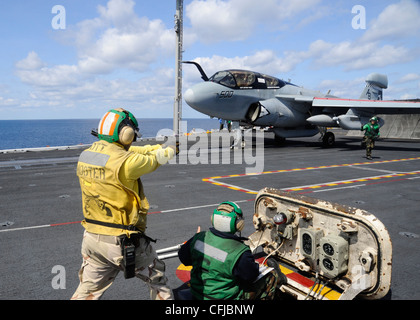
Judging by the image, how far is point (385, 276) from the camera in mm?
3346

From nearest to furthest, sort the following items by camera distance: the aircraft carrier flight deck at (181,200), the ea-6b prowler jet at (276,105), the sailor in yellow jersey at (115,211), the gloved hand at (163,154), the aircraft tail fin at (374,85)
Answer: the sailor in yellow jersey at (115,211)
the gloved hand at (163,154)
the aircraft carrier flight deck at (181,200)
the ea-6b prowler jet at (276,105)
the aircraft tail fin at (374,85)

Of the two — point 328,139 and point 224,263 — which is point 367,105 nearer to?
point 328,139

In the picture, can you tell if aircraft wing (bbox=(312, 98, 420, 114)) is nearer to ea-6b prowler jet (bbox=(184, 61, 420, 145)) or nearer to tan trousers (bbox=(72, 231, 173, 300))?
ea-6b prowler jet (bbox=(184, 61, 420, 145))

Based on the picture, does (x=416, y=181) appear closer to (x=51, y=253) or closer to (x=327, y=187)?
(x=327, y=187)

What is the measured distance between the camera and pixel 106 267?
317 centimetres

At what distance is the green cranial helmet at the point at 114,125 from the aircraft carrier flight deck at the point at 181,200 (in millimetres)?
2310

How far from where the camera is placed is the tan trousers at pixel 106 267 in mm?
3049

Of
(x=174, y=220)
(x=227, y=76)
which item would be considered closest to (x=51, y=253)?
(x=174, y=220)

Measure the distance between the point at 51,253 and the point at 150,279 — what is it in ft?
10.9

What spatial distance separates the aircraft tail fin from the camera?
29375 mm

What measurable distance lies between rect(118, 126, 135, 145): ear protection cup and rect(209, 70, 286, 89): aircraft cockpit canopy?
52.7ft

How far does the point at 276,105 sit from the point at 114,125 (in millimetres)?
18779

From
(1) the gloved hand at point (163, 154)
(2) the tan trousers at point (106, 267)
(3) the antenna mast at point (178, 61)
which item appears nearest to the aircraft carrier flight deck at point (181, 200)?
(2) the tan trousers at point (106, 267)

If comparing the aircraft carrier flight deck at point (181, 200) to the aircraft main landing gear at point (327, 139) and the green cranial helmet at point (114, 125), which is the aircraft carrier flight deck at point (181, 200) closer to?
the green cranial helmet at point (114, 125)
